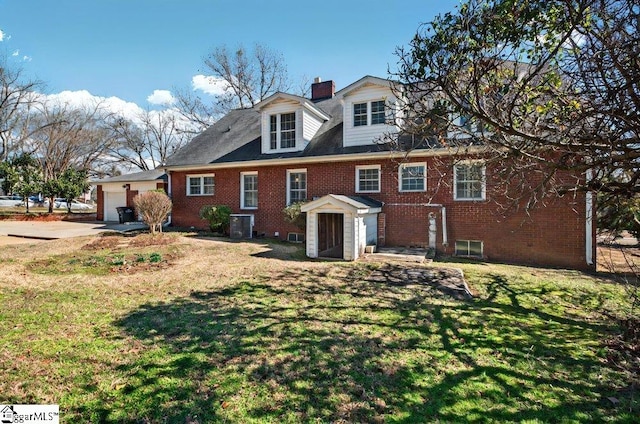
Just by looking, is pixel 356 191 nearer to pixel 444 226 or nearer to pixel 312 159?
pixel 312 159

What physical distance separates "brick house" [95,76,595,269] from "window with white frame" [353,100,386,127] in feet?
0.12

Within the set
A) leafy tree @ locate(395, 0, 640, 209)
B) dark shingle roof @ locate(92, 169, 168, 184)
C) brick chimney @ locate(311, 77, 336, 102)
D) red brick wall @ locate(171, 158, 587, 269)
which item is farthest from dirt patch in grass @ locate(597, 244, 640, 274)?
dark shingle roof @ locate(92, 169, 168, 184)

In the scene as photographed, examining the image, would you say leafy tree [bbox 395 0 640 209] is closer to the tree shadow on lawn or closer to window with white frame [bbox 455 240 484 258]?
the tree shadow on lawn

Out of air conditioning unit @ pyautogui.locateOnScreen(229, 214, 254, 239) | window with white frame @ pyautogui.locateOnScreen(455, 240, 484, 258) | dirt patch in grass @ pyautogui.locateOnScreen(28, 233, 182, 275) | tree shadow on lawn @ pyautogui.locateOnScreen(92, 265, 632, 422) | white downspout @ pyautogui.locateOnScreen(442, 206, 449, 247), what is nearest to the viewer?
tree shadow on lawn @ pyautogui.locateOnScreen(92, 265, 632, 422)

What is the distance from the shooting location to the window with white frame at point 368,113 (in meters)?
11.4

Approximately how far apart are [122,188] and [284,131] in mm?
11303

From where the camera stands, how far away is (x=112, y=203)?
1891cm

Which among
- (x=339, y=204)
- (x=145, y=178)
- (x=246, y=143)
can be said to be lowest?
(x=339, y=204)

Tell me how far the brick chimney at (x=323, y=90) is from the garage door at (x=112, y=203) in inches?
493

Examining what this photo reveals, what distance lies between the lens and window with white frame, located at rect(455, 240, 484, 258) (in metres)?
10.2

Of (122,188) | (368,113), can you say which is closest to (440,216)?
(368,113)

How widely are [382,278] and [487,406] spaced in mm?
4113

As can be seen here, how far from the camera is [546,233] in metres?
9.36

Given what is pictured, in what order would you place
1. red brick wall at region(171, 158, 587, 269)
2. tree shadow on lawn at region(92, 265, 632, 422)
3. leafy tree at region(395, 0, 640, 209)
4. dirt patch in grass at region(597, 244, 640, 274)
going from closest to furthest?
1. tree shadow on lawn at region(92, 265, 632, 422)
2. leafy tree at region(395, 0, 640, 209)
3. dirt patch in grass at region(597, 244, 640, 274)
4. red brick wall at region(171, 158, 587, 269)
